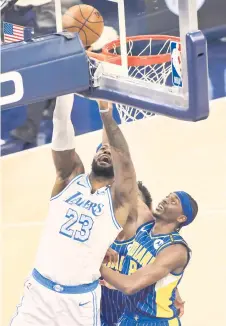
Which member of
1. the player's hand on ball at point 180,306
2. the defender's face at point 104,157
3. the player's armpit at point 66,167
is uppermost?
the defender's face at point 104,157

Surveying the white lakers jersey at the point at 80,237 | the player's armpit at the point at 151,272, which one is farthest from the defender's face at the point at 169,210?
the white lakers jersey at the point at 80,237

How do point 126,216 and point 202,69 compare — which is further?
point 126,216

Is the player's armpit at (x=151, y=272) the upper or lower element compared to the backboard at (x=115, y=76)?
lower

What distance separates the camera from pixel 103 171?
3.61 metres

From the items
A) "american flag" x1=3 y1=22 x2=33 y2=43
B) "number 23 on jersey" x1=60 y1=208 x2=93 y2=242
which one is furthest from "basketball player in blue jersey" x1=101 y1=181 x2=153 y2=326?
"american flag" x1=3 y1=22 x2=33 y2=43

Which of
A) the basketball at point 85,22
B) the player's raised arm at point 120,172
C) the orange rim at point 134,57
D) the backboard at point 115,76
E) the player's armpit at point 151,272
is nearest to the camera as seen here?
the backboard at point 115,76

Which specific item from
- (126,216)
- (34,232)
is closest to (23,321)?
(126,216)

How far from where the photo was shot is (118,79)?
7.75ft

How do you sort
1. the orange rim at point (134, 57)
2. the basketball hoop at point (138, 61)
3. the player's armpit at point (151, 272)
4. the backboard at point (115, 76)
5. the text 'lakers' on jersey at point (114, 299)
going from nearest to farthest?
1. the backboard at point (115, 76)
2. the basketball hoop at point (138, 61)
3. the orange rim at point (134, 57)
4. the player's armpit at point (151, 272)
5. the text 'lakers' on jersey at point (114, 299)

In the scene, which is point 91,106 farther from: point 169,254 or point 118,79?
point 118,79

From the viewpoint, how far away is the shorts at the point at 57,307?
11.5ft

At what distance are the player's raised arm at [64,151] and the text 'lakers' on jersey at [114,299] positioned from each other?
1.08ft

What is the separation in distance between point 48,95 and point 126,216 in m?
1.53

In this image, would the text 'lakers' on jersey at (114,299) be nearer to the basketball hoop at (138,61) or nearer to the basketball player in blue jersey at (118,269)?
the basketball player in blue jersey at (118,269)
